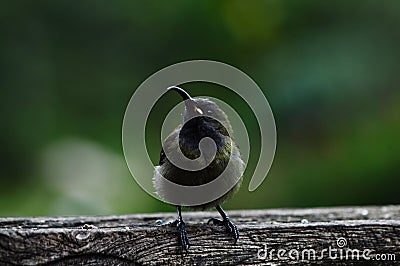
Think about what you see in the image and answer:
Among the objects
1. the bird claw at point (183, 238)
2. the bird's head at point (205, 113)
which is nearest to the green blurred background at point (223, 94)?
the bird's head at point (205, 113)

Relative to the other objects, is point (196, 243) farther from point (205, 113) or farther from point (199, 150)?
point (205, 113)

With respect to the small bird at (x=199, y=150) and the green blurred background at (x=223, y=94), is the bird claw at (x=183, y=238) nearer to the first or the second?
the small bird at (x=199, y=150)

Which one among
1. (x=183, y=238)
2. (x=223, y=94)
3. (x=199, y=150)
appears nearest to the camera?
(x=183, y=238)

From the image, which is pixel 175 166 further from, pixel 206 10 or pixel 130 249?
pixel 206 10

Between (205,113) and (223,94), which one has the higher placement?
(223,94)

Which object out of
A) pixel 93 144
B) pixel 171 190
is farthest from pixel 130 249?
pixel 93 144

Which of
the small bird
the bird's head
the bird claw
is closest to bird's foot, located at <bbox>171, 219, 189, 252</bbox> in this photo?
the bird claw

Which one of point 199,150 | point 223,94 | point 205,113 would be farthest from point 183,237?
point 223,94
